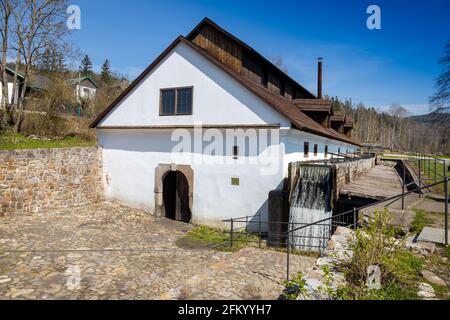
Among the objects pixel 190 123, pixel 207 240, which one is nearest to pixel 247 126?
pixel 190 123

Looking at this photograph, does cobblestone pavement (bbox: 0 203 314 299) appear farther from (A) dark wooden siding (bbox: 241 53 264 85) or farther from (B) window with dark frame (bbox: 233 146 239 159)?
(A) dark wooden siding (bbox: 241 53 264 85)

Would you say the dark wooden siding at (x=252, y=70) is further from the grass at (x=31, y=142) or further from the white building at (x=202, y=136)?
the grass at (x=31, y=142)

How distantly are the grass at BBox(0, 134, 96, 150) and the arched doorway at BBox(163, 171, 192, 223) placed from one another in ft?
24.0

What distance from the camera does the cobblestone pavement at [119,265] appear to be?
20.7ft

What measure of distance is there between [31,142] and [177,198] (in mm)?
9454

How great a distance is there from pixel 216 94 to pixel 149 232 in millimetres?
6518

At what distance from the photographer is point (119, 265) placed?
813 cm

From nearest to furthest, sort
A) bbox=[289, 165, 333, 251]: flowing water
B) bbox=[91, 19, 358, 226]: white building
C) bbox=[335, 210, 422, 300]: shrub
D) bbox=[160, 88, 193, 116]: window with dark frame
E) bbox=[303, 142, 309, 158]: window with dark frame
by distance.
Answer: bbox=[335, 210, 422, 300]: shrub
bbox=[289, 165, 333, 251]: flowing water
bbox=[91, 19, 358, 226]: white building
bbox=[160, 88, 193, 116]: window with dark frame
bbox=[303, 142, 309, 158]: window with dark frame

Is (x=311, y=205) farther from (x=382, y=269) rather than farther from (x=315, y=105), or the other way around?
(x=315, y=105)

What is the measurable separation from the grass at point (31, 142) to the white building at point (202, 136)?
9.98ft

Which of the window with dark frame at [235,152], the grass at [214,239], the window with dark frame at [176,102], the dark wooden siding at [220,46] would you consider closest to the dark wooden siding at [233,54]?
the dark wooden siding at [220,46]

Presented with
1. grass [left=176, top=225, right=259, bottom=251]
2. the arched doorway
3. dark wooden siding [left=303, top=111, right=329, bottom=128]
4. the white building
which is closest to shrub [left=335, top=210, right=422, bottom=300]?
grass [left=176, top=225, right=259, bottom=251]

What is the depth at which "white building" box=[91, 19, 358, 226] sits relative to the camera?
11.9 metres

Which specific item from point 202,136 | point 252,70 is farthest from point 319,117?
point 202,136
